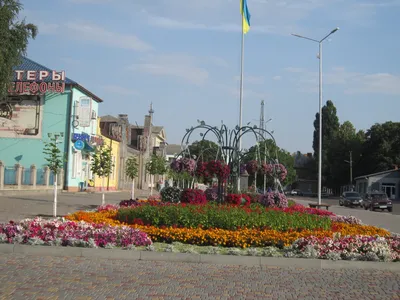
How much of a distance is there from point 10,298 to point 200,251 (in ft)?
16.8

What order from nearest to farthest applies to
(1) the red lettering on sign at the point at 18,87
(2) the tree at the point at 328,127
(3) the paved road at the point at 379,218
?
1. (3) the paved road at the point at 379,218
2. (1) the red lettering on sign at the point at 18,87
3. (2) the tree at the point at 328,127

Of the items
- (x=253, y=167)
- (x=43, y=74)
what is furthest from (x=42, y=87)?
(x=253, y=167)

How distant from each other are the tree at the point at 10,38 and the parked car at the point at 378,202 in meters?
31.6

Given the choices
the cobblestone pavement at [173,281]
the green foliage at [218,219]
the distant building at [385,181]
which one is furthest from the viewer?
the distant building at [385,181]

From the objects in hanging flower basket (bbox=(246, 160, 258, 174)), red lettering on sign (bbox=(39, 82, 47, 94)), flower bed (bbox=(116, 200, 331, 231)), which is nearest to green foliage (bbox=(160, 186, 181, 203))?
hanging flower basket (bbox=(246, 160, 258, 174))

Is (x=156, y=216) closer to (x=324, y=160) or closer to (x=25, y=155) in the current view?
(x=25, y=155)

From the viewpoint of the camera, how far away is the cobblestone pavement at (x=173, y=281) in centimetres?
774

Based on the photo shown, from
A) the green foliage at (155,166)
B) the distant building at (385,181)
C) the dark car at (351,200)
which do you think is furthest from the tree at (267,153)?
the distant building at (385,181)

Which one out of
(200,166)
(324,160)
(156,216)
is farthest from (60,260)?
(324,160)

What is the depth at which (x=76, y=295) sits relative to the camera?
7469 mm

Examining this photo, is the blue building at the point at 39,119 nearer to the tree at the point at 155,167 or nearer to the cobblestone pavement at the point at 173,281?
the tree at the point at 155,167

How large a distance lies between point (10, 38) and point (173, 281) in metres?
18.8

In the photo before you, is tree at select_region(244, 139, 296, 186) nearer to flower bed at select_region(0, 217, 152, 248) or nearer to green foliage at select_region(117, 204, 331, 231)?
green foliage at select_region(117, 204, 331, 231)

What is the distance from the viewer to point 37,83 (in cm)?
4000
